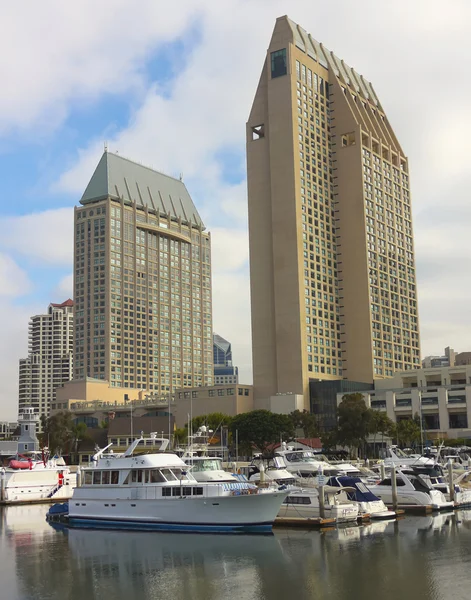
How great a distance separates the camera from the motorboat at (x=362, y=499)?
6719 cm

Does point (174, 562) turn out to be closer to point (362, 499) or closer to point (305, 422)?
point (362, 499)

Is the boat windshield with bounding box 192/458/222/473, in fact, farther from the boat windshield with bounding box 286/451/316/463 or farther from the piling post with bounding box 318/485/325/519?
the boat windshield with bounding box 286/451/316/463

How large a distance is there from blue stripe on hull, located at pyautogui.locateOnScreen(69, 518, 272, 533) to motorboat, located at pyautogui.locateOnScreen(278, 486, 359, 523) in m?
5.64

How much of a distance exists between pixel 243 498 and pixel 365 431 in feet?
275

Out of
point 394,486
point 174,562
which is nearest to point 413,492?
point 394,486

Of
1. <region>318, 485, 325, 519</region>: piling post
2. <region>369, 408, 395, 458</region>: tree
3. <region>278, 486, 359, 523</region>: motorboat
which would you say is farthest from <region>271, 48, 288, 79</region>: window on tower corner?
<region>318, 485, 325, 519</region>: piling post

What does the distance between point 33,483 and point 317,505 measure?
46.1 metres

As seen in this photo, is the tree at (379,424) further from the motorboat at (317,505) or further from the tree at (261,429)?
the motorboat at (317,505)

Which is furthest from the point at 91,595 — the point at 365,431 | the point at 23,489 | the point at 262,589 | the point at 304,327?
the point at 304,327

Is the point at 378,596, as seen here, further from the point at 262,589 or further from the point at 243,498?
the point at 243,498

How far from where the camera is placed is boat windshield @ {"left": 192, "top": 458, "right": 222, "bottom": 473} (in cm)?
6988

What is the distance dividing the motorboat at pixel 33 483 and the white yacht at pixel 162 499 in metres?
27.9

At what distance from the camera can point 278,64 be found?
197m

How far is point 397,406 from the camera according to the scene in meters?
179
